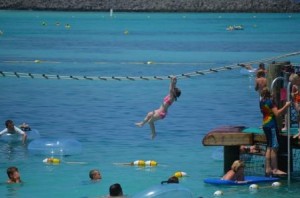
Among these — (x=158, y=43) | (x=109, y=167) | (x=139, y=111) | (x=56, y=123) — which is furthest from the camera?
(x=158, y=43)

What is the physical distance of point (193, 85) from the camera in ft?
186

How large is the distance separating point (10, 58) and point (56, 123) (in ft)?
114

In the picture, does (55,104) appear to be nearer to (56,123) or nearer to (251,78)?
(56,123)

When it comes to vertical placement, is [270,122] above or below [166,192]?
above

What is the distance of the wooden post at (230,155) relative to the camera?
2545 centimetres

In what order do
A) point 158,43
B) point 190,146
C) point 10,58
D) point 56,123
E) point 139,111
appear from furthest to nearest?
point 158,43, point 10,58, point 139,111, point 56,123, point 190,146

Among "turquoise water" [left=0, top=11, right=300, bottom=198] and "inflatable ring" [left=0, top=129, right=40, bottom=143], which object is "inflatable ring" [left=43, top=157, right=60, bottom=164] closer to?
"turquoise water" [left=0, top=11, right=300, bottom=198]

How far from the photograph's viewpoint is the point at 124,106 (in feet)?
151

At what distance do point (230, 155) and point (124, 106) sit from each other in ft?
67.6

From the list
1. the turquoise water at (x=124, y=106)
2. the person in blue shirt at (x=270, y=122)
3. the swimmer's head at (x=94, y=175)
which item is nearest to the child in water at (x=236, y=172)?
the turquoise water at (x=124, y=106)

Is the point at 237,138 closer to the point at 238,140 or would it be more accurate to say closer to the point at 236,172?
the point at 238,140

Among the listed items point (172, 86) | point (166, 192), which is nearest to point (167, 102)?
point (172, 86)

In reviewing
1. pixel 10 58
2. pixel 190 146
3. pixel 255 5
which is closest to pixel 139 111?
pixel 190 146

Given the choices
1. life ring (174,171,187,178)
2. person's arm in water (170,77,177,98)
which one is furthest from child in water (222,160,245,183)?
person's arm in water (170,77,177,98)
